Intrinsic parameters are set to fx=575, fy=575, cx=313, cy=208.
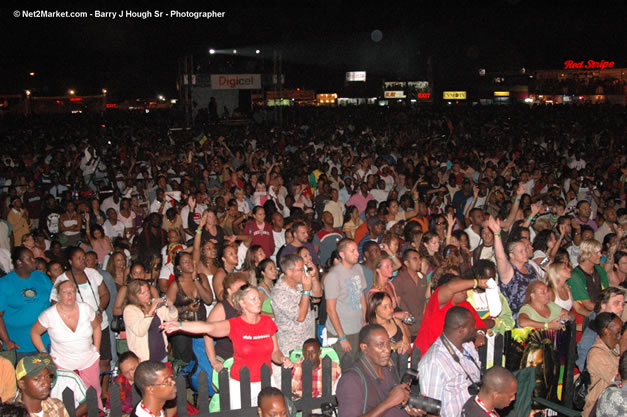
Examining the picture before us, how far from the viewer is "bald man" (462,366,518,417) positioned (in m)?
3.31

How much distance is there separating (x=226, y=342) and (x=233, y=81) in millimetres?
23622

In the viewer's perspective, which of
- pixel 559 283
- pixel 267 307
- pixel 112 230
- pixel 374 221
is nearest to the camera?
pixel 267 307

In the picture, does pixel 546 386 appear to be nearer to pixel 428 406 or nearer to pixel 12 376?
A: pixel 428 406

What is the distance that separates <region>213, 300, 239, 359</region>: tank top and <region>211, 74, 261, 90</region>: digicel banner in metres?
23.4

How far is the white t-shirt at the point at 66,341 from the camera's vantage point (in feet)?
15.3

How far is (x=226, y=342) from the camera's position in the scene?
479 centimetres

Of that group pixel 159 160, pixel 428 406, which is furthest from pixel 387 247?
pixel 159 160

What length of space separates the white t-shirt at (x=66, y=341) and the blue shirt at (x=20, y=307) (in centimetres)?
83

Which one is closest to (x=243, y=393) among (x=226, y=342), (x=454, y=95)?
(x=226, y=342)

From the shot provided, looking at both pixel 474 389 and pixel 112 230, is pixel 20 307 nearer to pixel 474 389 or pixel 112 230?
pixel 112 230

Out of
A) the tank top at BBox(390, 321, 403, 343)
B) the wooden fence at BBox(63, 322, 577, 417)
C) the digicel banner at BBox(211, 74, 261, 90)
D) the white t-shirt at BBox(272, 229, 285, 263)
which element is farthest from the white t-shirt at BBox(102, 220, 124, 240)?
the digicel banner at BBox(211, 74, 261, 90)

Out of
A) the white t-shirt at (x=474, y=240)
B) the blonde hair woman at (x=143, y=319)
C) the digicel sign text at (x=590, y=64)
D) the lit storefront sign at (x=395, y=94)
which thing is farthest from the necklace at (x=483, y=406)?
the digicel sign text at (x=590, y=64)

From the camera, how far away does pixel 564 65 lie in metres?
55.3

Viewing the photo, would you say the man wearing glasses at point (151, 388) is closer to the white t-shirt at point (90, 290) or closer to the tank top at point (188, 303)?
the tank top at point (188, 303)
